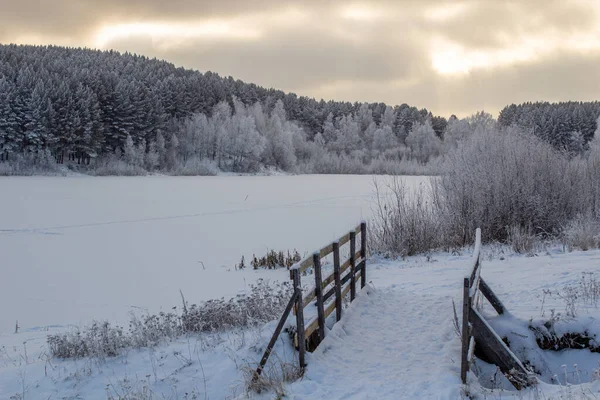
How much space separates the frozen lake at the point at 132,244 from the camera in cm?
1300

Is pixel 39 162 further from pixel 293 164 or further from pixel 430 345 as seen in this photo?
pixel 430 345

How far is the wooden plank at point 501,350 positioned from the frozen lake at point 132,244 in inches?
306

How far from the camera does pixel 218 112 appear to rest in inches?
3649

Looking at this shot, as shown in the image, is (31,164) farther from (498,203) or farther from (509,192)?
(509,192)

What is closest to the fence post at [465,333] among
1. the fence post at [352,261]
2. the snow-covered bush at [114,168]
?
the fence post at [352,261]

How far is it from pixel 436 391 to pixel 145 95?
260ft

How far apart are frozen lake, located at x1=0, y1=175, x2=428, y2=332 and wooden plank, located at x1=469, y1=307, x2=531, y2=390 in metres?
7.78

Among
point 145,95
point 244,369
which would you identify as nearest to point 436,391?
point 244,369

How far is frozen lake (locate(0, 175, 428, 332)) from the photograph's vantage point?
1300cm

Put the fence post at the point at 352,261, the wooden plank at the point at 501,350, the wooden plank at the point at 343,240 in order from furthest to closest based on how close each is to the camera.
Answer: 1. the fence post at the point at 352,261
2. the wooden plank at the point at 343,240
3. the wooden plank at the point at 501,350

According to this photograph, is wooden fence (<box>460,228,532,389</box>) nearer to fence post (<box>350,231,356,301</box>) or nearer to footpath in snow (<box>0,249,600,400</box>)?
footpath in snow (<box>0,249,600,400</box>)

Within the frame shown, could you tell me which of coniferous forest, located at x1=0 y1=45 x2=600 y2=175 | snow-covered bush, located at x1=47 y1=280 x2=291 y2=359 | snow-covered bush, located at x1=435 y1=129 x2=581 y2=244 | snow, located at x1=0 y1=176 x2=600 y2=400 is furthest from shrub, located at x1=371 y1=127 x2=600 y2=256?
coniferous forest, located at x1=0 y1=45 x2=600 y2=175

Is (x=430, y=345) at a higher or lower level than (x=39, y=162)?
lower

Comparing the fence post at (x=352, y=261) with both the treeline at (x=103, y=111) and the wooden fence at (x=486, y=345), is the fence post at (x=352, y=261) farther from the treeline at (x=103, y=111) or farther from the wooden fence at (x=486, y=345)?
the treeline at (x=103, y=111)
